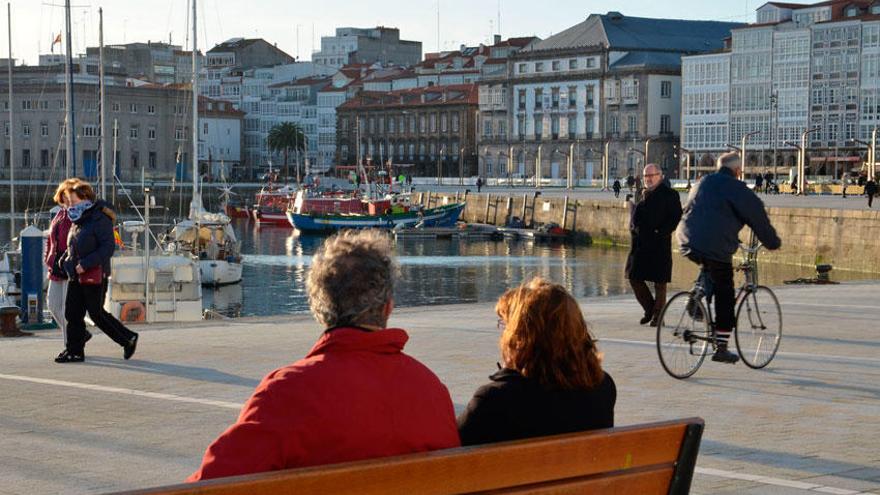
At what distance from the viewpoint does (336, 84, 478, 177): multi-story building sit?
13975cm

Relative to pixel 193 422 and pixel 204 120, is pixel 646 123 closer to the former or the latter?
pixel 204 120

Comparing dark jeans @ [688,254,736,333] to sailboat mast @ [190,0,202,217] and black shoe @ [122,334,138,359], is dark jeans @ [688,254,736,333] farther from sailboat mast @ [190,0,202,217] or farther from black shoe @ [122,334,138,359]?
sailboat mast @ [190,0,202,217]

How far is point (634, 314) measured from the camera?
1630 centimetres

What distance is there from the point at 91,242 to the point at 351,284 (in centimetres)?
803

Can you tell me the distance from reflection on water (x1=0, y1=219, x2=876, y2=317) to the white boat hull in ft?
1.24

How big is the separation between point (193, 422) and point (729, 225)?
4.26m

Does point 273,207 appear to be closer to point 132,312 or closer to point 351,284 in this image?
point 132,312

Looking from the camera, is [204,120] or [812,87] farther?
[204,120]

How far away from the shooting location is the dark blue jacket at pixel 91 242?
11.6m

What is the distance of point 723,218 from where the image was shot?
1087cm

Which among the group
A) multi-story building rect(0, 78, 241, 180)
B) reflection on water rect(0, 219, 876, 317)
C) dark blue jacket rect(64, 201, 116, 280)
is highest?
multi-story building rect(0, 78, 241, 180)

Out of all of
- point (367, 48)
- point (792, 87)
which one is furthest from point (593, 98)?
point (367, 48)

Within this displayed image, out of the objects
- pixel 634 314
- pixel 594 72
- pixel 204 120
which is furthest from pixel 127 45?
pixel 634 314

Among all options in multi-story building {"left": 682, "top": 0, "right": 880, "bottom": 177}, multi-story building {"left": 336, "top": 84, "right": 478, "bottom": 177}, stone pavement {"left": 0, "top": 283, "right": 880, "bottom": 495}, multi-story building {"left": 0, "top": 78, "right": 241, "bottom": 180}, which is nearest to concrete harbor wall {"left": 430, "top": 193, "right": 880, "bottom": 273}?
stone pavement {"left": 0, "top": 283, "right": 880, "bottom": 495}
